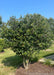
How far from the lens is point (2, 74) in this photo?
14.8 ft

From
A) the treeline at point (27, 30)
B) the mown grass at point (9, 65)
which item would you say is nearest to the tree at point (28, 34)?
the treeline at point (27, 30)

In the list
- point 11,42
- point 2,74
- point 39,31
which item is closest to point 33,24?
point 39,31

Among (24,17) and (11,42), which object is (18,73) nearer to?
(11,42)

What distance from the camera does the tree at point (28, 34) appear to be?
13.1ft

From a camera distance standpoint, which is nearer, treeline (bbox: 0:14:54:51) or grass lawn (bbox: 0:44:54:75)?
treeline (bbox: 0:14:54:51)

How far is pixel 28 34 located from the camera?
155 inches

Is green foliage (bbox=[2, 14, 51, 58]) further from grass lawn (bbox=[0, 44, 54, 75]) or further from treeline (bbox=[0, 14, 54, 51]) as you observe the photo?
grass lawn (bbox=[0, 44, 54, 75])

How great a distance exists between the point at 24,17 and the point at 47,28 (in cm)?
131

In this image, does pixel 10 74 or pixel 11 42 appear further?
pixel 10 74

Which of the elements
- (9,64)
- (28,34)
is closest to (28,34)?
(28,34)

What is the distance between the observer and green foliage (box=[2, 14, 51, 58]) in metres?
3.99

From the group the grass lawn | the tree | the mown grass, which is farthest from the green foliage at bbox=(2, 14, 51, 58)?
the mown grass

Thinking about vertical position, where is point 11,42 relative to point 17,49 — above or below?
above

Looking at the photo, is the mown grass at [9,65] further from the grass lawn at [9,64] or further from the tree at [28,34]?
the tree at [28,34]
